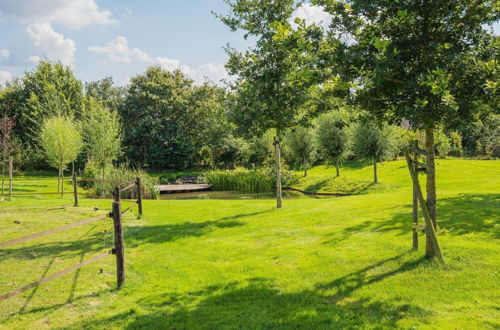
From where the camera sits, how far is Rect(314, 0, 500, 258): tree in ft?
20.8

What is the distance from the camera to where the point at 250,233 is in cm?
1210

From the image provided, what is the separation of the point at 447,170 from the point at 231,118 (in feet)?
90.2

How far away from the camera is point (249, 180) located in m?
32.5

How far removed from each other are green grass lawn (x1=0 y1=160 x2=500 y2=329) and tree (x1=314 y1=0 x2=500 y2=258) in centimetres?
283

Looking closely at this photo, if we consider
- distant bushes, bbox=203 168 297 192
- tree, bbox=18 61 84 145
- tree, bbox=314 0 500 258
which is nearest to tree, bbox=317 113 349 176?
distant bushes, bbox=203 168 297 192

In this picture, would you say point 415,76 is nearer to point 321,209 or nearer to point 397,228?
point 397,228

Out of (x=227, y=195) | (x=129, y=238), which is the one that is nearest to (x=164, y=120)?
→ (x=227, y=195)

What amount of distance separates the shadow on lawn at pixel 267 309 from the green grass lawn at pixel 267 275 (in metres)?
0.02

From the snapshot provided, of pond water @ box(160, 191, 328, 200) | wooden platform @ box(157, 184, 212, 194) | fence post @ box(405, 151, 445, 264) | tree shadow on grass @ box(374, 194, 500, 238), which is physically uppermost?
fence post @ box(405, 151, 445, 264)

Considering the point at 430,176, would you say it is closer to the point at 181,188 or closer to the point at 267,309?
the point at 267,309

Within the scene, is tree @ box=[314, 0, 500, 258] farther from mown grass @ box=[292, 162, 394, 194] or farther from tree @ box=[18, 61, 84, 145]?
tree @ box=[18, 61, 84, 145]

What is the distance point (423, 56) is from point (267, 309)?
5.43m

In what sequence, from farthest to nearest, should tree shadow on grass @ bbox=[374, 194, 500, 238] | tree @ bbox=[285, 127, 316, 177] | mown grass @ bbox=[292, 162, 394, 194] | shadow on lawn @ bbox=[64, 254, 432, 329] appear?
tree @ bbox=[285, 127, 316, 177] → mown grass @ bbox=[292, 162, 394, 194] → tree shadow on grass @ bbox=[374, 194, 500, 238] → shadow on lawn @ bbox=[64, 254, 432, 329]

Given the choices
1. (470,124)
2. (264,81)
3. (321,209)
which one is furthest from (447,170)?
(470,124)
